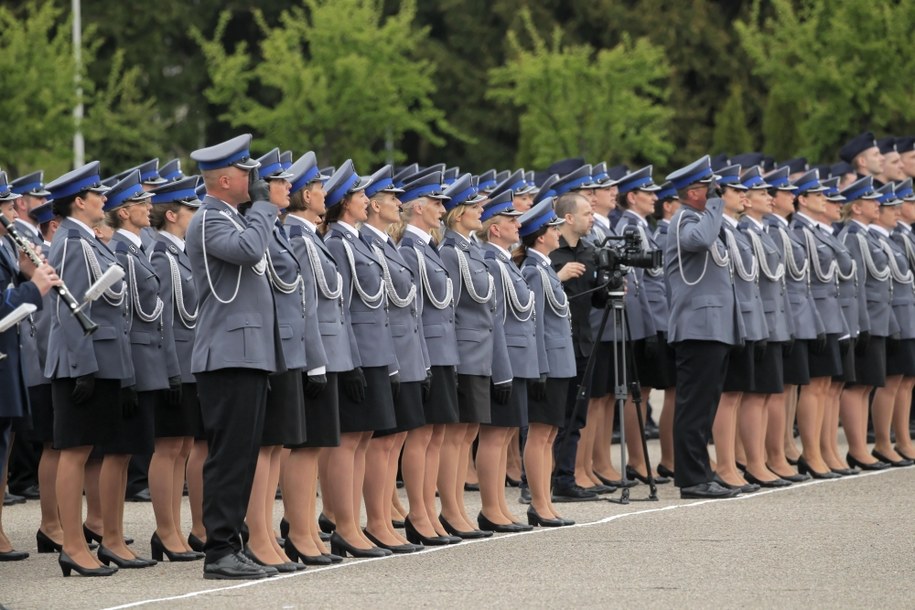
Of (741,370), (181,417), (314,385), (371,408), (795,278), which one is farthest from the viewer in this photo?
(795,278)

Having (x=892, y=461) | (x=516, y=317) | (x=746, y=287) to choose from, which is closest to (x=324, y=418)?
(x=516, y=317)

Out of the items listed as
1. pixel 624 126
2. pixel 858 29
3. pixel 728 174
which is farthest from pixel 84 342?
pixel 624 126

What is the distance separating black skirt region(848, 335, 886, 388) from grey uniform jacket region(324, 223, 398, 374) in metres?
6.40

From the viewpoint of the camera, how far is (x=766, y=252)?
15.7 m

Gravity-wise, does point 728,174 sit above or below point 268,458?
above

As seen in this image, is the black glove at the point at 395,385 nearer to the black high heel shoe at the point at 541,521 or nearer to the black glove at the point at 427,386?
the black glove at the point at 427,386

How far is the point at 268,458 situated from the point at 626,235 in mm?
4392

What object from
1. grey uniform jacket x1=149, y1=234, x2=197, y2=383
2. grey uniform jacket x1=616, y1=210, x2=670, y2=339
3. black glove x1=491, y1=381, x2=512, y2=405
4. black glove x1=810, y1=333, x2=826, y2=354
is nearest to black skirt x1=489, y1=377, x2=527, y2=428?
black glove x1=491, y1=381, x2=512, y2=405

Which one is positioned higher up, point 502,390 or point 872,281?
point 872,281

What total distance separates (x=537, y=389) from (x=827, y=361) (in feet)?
13.5

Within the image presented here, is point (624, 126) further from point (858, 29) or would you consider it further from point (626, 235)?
point (626, 235)

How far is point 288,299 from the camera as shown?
11.3 metres

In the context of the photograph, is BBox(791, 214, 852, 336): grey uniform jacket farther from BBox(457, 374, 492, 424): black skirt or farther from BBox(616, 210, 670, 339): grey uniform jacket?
BBox(457, 374, 492, 424): black skirt

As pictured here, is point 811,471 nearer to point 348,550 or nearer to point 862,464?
point 862,464
